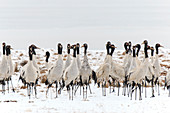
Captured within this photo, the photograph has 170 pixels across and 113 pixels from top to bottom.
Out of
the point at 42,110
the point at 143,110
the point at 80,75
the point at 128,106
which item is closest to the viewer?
the point at 42,110

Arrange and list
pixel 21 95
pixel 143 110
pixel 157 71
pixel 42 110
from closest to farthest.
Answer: pixel 42 110, pixel 143 110, pixel 21 95, pixel 157 71

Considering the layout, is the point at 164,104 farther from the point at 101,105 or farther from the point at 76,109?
the point at 76,109

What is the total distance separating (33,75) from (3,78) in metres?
2.46

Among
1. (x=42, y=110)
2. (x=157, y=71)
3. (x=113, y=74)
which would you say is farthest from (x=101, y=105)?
(x=157, y=71)

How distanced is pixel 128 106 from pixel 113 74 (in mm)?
4226

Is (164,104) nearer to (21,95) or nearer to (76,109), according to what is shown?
(76,109)

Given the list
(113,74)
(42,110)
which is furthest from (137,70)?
(42,110)

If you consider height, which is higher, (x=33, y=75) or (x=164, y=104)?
(x=33, y=75)

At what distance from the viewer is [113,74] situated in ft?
50.3

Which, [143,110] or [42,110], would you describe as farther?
[143,110]

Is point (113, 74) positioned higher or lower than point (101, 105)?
higher

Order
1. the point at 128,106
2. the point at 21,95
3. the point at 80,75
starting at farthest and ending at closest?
the point at 21,95 → the point at 80,75 → the point at 128,106

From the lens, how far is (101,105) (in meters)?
10.9

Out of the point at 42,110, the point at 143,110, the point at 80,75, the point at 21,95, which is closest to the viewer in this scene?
the point at 42,110
